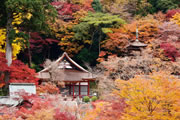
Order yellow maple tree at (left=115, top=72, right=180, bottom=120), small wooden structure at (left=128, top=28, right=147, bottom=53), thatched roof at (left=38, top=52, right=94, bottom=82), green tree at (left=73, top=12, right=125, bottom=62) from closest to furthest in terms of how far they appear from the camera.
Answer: yellow maple tree at (left=115, top=72, right=180, bottom=120)
small wooden structure at (left=128, top=28, right=147, bottom=53)
thatched roof at (left=38, top=52, right=94, bottom=82)
green tree at (left=73, top=12, right=125, bottom=62)

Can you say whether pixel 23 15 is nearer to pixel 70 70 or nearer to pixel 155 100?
pixel 70 70

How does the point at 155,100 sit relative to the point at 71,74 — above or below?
above

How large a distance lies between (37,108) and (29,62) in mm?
13530

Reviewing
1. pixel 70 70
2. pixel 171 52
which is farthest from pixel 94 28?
pixel 171 52

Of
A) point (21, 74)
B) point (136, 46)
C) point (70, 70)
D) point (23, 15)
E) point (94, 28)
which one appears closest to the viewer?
point (23, 15)

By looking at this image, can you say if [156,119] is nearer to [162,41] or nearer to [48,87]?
[48,87]

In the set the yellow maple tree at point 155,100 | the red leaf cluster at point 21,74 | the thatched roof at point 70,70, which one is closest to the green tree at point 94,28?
the thatched roof at point 70,70

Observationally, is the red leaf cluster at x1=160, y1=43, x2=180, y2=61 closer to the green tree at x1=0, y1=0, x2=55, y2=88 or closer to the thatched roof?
the thatched roof

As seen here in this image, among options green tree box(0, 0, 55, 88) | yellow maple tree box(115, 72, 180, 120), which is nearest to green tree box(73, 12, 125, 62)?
green tree box(0, 0, 55, 88)

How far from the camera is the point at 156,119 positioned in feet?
18.8

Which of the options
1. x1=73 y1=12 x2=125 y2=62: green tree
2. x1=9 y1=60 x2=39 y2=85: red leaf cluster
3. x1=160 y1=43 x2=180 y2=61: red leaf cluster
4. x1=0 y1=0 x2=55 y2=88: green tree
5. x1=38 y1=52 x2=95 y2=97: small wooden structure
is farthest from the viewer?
x1=73 y1=12 x2=125 y2=62: green tree

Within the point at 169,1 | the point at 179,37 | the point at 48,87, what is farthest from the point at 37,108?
the point at 169,1

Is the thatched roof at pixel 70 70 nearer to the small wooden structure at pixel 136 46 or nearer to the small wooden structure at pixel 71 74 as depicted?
the small wooden structure at pixel 71 74

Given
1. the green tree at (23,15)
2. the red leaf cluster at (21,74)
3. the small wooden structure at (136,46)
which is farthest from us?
the small wooden structure at (136,46)
